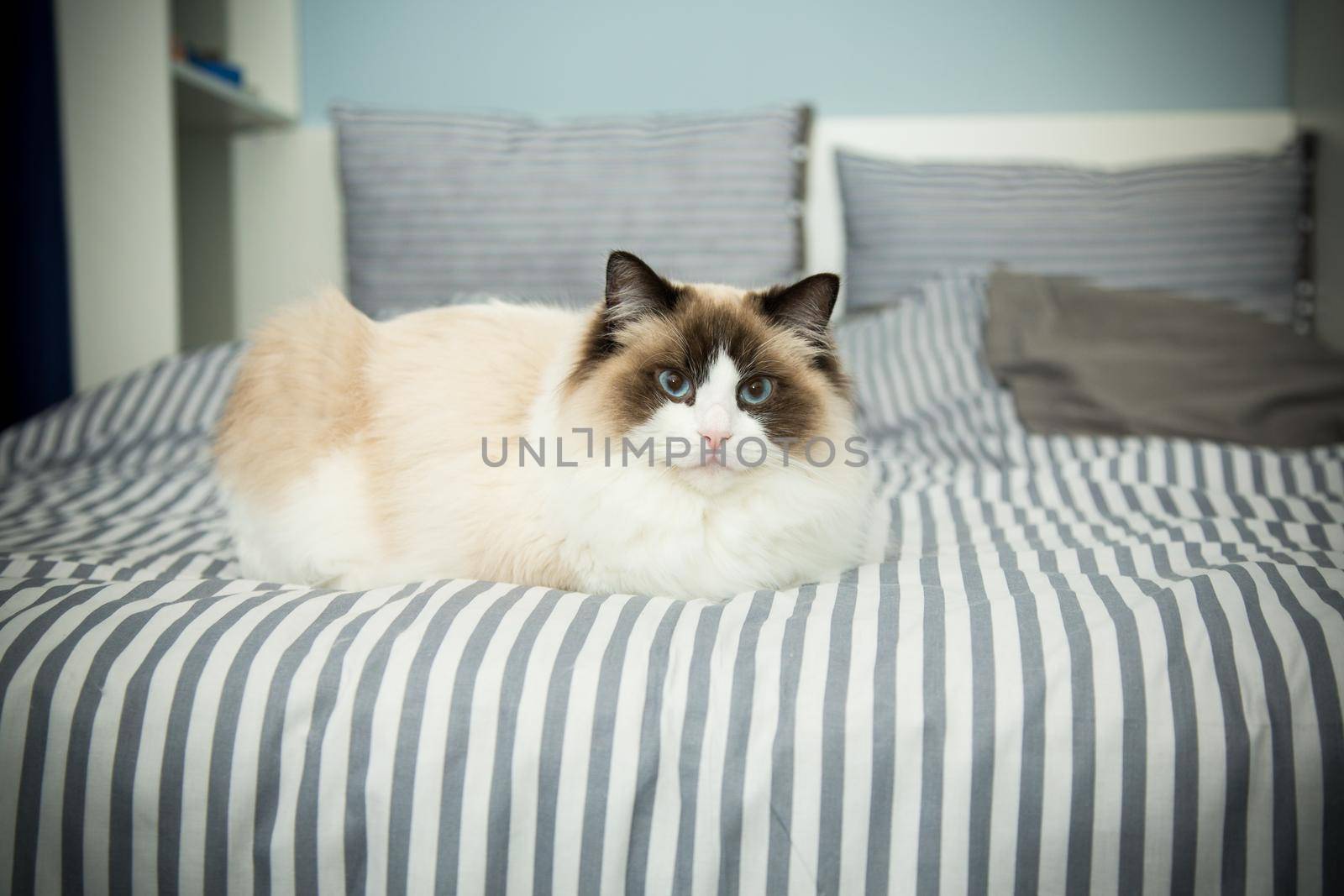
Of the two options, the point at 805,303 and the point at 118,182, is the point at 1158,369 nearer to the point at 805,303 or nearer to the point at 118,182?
the point at 805,303

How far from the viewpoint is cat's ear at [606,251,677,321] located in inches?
35.3

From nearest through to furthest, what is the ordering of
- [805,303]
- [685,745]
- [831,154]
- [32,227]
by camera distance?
[685,745]
[805,303]
[32,227]
[831,154]

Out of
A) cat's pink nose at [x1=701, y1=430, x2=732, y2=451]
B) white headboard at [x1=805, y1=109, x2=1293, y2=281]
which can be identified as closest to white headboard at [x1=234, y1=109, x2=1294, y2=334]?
white headboard at [x1=805, y1=109, x2=1293, y2=281]

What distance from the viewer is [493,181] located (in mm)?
2070

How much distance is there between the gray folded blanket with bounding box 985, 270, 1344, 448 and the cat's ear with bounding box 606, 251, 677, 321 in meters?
1.02

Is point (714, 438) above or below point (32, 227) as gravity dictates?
below

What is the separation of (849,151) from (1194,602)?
70.1 inches

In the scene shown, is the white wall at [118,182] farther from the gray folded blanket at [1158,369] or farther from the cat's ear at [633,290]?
the gray folded blanket at [1158,369]

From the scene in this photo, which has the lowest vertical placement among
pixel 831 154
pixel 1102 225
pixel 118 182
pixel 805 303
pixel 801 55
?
pixel 805 303

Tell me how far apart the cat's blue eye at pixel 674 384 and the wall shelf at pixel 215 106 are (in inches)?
72.9

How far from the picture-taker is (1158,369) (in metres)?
1.62

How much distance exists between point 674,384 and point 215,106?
2050 millimetres

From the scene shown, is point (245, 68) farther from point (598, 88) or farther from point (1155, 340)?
point (1155, 340)

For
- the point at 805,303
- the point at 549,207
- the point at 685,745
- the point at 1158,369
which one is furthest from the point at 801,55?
the point at 685,745
